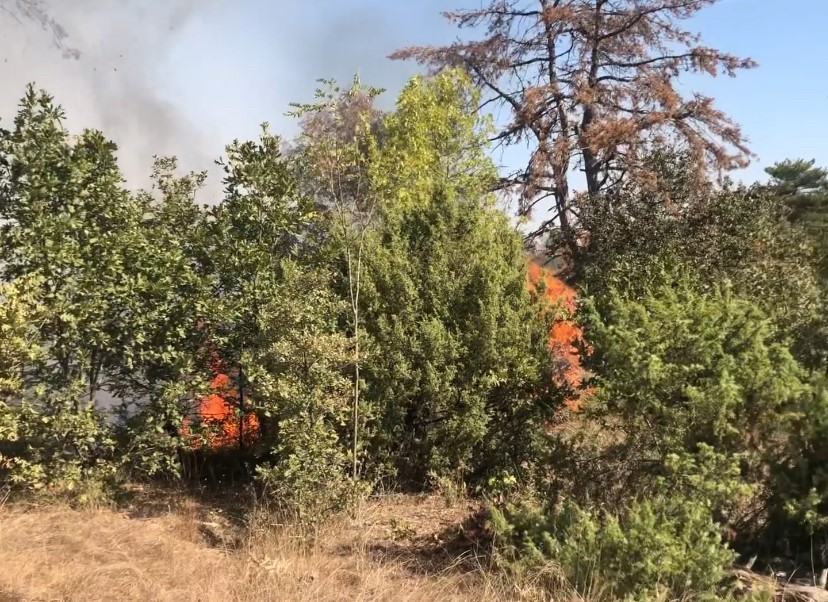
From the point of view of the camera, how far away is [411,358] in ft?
21.9

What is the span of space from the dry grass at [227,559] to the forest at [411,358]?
0.95 ft

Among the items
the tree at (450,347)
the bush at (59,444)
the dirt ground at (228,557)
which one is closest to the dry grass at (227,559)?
the dirt ground at (228,557)

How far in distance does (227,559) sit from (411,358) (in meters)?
2.57

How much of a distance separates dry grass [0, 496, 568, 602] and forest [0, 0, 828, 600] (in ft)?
0.95

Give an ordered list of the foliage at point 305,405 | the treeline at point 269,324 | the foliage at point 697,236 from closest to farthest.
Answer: the foliage at point 305,405
the treeline at point 269,324
the foliage at point 697,236

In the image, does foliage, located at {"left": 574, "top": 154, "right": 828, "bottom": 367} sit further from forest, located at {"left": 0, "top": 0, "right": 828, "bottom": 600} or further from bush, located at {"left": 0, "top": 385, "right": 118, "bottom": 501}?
bush, located at {"left": 0, "top": 385, "right": 118, "bottom": 501}

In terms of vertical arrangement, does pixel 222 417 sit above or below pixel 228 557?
above

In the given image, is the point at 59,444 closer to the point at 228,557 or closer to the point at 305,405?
the point at 228,557

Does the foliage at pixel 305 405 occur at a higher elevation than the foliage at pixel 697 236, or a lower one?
lower

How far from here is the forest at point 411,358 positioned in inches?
174

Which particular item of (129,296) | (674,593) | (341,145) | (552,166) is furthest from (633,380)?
(552,166)

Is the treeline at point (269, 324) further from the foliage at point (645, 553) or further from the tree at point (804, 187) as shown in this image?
the tree at point (804, 187)

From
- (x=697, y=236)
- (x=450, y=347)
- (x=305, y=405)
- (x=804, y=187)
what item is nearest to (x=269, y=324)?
(x=305, y=405)

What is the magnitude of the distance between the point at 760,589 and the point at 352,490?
309 cm
